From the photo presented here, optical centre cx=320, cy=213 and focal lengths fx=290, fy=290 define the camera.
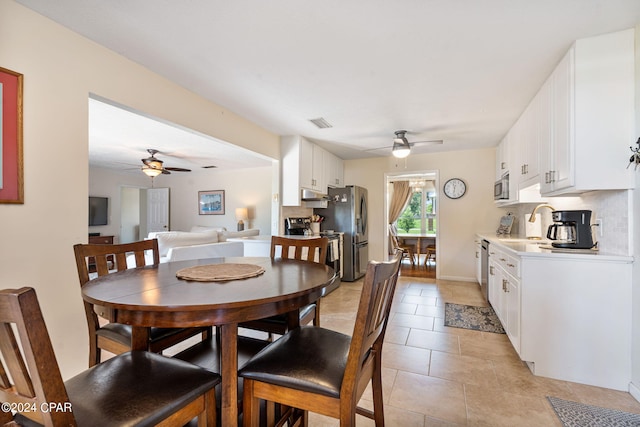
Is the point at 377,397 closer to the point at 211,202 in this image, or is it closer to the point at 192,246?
the point at 192,246

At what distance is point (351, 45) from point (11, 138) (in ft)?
6.82

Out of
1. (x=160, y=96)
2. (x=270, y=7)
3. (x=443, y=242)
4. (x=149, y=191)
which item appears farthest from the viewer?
(x=149, y=191)

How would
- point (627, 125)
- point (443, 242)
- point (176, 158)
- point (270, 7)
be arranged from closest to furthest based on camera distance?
point (270, 7) < point (627, 125) < point (443, 242) < point (176, 158)

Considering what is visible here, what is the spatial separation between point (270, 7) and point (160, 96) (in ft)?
4.47

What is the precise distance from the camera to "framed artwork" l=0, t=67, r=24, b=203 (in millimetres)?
1535

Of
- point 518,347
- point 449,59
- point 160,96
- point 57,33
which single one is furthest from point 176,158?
point 518,347

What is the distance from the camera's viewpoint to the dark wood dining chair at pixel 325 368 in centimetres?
102

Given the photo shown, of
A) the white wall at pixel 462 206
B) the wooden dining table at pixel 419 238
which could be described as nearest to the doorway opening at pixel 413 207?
the wooden dining table at pixel 419 238

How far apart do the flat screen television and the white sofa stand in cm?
355

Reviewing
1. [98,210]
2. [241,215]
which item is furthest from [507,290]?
[98,210]

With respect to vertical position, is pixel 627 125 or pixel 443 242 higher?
pixel 627 125

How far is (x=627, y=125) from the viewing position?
190 cm

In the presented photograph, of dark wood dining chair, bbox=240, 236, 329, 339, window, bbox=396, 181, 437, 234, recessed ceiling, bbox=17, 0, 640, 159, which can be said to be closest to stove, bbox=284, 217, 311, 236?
recessed ceiling, bbox=17, 0, 640, 159

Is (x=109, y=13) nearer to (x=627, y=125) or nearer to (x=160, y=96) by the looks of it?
(x=160, y=96)
